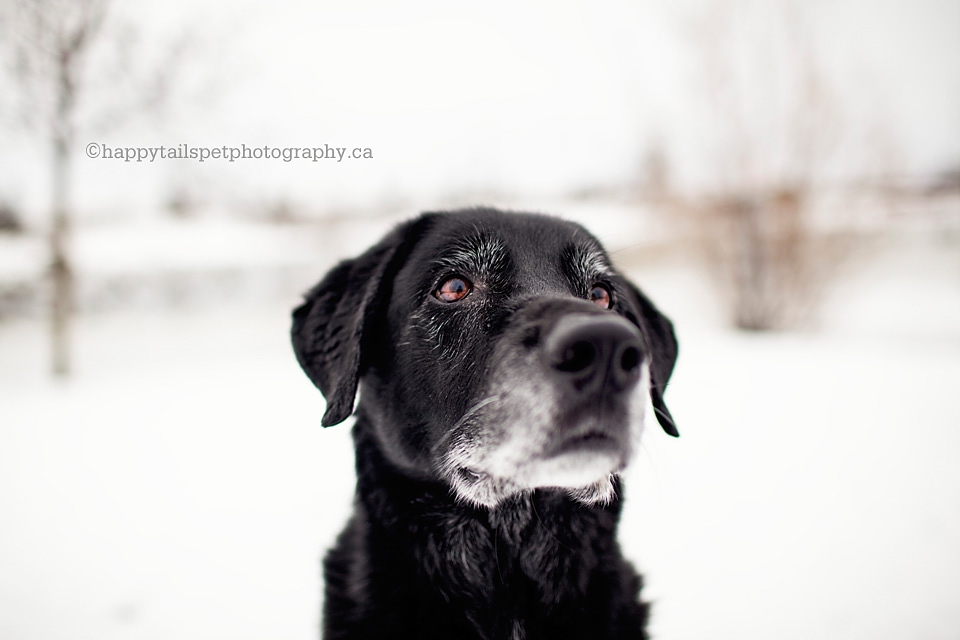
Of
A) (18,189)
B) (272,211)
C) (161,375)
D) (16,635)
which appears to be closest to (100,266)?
(272,211)

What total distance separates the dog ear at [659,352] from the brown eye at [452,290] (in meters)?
0.86

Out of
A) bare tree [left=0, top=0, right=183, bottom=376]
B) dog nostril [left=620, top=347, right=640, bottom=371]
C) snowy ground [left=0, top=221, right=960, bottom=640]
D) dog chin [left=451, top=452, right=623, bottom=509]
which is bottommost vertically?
snowy ground [left=0, top=221, right=960, bottom=640]

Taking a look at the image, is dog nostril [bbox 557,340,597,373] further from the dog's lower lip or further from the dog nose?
the dog's lower lip

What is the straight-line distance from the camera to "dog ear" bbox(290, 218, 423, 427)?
1915mm

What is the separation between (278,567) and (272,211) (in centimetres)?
1320

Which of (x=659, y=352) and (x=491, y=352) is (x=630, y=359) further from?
(x=659, y=352)

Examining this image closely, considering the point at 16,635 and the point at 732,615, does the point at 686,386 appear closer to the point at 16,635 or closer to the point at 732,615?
the point at 732,615

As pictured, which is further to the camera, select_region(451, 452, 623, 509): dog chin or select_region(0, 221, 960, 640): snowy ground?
select_region(0, 221, 960, 640): snowy ground

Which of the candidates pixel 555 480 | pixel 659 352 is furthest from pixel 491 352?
pixel 659 352

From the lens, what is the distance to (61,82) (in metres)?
7.14

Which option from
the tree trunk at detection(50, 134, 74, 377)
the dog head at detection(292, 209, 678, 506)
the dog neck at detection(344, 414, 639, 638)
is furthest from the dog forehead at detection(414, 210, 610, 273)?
the tree trunk at detection(50, 134, 74, 377)

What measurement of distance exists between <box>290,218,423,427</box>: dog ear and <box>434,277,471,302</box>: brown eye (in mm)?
273

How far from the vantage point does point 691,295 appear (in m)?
11.5

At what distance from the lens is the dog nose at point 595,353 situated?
1.28m
